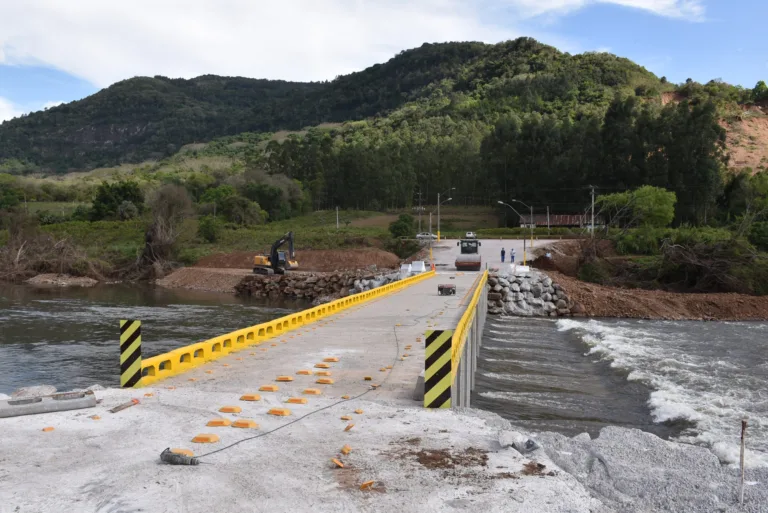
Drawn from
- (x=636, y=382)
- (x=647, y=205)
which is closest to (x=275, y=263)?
(x=636, y=382)

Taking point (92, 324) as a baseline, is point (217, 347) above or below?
above

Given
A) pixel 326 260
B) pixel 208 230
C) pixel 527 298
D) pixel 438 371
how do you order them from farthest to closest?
pixel 208 230 < pixel 326 260 < pixel 527 298 < pixel 438 371

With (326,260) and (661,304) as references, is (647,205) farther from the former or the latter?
(326,260)

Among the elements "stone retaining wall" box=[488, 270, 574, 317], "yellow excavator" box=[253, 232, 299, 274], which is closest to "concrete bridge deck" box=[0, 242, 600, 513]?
"stone retaining wall" box=[488, 270, 574, 317]

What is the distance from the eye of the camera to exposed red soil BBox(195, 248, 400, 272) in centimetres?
5737

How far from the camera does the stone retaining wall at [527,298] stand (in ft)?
115

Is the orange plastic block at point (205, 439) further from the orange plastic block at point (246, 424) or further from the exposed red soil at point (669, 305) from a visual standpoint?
the exposed red soil at point (669, 305)

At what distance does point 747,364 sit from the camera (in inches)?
755

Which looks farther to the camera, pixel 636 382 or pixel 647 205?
pixel 647 205

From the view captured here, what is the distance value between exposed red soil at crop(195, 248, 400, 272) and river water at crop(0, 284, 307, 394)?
467 inches

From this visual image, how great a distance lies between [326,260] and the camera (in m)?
59.1

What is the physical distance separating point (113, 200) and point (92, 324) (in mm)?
72895

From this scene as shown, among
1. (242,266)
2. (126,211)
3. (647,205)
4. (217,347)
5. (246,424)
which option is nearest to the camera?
(246,424)

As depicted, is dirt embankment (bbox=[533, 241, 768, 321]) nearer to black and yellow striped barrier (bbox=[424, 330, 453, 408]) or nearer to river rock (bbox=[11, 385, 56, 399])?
black and yellow striped barrier (bbox=[424, 330, 453, 408])
